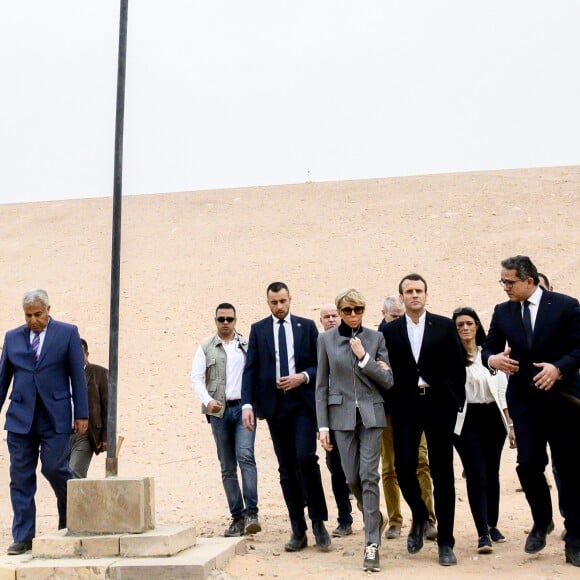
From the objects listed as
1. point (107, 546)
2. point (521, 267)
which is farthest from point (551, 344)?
point (107, 546)

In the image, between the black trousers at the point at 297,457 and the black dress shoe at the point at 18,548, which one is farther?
the black trousers at the point at 297,457

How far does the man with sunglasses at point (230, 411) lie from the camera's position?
9.45 m

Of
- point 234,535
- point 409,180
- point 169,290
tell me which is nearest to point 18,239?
point 169,290

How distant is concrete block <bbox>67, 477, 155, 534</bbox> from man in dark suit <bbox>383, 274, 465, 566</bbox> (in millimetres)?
1877

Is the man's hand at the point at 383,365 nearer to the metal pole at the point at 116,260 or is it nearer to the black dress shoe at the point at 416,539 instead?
the black dress shoe at the point at 416,539

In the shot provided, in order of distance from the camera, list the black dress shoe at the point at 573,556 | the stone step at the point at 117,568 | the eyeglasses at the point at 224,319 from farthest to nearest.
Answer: the eyeglasses at the point at 224,319, the black dress shoe at the point at 573,556, the stone step at the point at 117,568

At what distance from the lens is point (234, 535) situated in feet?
30.6

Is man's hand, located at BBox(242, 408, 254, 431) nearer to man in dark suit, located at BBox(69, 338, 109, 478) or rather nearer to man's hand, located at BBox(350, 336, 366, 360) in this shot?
man's hand, located at BBox(350, 336, 366, 360)

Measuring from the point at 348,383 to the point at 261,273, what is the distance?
62.1ft

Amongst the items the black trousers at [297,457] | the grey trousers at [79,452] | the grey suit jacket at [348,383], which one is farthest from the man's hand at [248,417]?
the grey trousers at [79,452]

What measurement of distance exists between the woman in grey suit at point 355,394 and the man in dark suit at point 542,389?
0.84 metres

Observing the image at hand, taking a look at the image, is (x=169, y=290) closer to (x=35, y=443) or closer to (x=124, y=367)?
(x=124, y=367)

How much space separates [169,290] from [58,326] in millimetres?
17368

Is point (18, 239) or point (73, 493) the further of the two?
point (18, 239)
